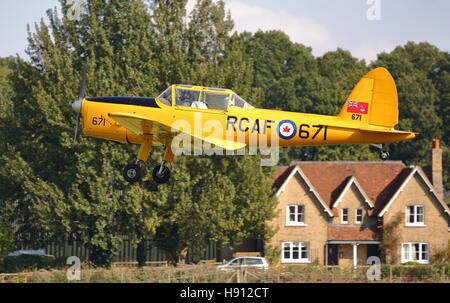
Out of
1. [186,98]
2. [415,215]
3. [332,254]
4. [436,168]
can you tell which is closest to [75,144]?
[332,254]

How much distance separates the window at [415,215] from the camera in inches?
1716

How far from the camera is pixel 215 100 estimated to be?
66.4ft

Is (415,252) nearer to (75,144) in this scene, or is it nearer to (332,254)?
(332,254)

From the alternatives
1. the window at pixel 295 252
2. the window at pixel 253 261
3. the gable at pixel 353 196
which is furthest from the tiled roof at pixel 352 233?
the window at pixel 253 261

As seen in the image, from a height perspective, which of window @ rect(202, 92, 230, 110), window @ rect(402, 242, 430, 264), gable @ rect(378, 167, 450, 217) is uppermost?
window @ rect(202, 92, 230, 110)

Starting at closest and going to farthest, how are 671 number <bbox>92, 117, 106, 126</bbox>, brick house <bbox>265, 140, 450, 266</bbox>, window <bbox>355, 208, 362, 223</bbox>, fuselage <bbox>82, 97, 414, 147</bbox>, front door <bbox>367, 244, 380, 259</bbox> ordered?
fuselage <bbox>82, 97, 414, 147</bbox>
671 number <bbox>92, 117, 106, 126</bbox>
brick house <bbox>265, 140, 450, 266</bbox>
front door <bbox>367, 244, 380, 259</bbox>
window <bbox>355, 208, 362, 223</bbox>

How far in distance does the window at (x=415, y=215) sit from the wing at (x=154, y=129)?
25.4 m

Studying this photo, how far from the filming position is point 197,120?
20016mm

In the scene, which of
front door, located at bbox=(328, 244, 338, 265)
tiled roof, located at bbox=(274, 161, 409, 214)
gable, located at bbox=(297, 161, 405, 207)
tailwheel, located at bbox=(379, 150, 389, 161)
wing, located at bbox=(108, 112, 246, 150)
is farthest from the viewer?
gable, located at bbox=(297, 161, 405, 207)

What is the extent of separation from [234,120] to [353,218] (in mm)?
24999

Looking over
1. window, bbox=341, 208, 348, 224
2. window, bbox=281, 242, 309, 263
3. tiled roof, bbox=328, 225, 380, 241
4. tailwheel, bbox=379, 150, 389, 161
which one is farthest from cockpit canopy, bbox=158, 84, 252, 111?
window, bbox=341, 208, 348, 224

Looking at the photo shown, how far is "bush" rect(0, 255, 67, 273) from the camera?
38281 mm

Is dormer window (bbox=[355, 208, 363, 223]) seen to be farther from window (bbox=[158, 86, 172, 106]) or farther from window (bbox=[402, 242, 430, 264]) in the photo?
window (bbox=[158, 86, 172, 106])
